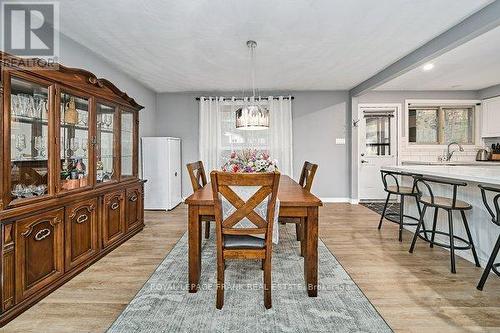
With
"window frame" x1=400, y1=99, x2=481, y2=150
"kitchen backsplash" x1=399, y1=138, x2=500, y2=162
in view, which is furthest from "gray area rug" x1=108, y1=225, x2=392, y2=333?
"window frame" x1=400, y1=99, x2=481, y2=150

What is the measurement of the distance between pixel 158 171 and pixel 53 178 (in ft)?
9.26

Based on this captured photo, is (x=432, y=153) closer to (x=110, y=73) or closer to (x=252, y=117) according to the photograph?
(x=252, y=117)

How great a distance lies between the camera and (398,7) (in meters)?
2.49

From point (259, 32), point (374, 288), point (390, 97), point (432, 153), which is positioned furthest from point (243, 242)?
point (432, 153)

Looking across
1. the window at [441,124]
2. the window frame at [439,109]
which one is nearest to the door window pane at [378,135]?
the window frame at [439,109]

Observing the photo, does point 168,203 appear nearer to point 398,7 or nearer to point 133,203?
point 133,203

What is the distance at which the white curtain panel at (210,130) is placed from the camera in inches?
→ 228

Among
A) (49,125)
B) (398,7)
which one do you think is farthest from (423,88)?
(49,125)

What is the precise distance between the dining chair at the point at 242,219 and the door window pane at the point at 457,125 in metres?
5.84

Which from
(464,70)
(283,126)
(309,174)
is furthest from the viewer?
(283,126)

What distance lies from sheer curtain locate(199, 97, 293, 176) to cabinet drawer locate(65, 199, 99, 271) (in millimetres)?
3187

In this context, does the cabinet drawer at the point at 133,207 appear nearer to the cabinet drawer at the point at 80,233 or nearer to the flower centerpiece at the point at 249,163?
the cabinet drawer at the point at 80,233

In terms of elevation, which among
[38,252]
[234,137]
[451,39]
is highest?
[451,39]

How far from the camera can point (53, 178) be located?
2248 millimetres
